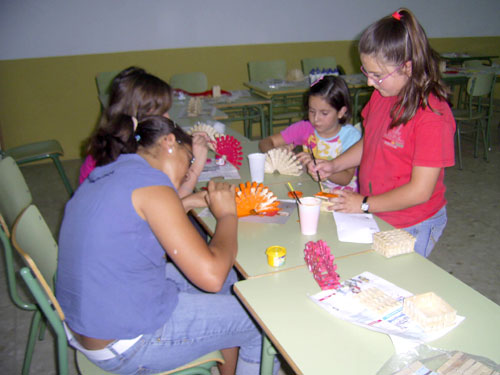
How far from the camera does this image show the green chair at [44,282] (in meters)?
1.18

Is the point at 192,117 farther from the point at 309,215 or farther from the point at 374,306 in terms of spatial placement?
the point at 374,306

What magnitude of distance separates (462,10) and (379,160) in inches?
274

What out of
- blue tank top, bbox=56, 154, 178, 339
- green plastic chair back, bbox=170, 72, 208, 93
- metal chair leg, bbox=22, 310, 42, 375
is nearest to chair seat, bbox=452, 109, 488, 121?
green plastic chair back, bbox=170, 72, 208, 93

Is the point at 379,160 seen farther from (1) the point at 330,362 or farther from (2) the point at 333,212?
(1) the point at 330,362

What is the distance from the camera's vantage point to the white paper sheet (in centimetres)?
146

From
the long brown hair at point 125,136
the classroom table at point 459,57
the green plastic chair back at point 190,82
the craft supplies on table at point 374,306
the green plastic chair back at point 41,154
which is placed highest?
the classroom table at point 459,57

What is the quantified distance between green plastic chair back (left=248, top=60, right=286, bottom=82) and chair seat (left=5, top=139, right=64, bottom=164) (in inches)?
105

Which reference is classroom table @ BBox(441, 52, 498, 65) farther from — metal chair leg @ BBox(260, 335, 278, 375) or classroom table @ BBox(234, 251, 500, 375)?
metal chair leg @ BBox(260, 335, 278, 375)

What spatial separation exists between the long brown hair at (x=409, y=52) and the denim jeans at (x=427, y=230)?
46cm

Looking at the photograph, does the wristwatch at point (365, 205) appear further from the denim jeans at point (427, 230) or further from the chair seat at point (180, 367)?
the chair seat at point (180, 367)

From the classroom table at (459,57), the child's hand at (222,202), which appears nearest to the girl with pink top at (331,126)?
the child's hand at (222,202)

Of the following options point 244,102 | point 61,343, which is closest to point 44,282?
point 61,343

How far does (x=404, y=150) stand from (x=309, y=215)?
0.47m

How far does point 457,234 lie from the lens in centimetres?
329
